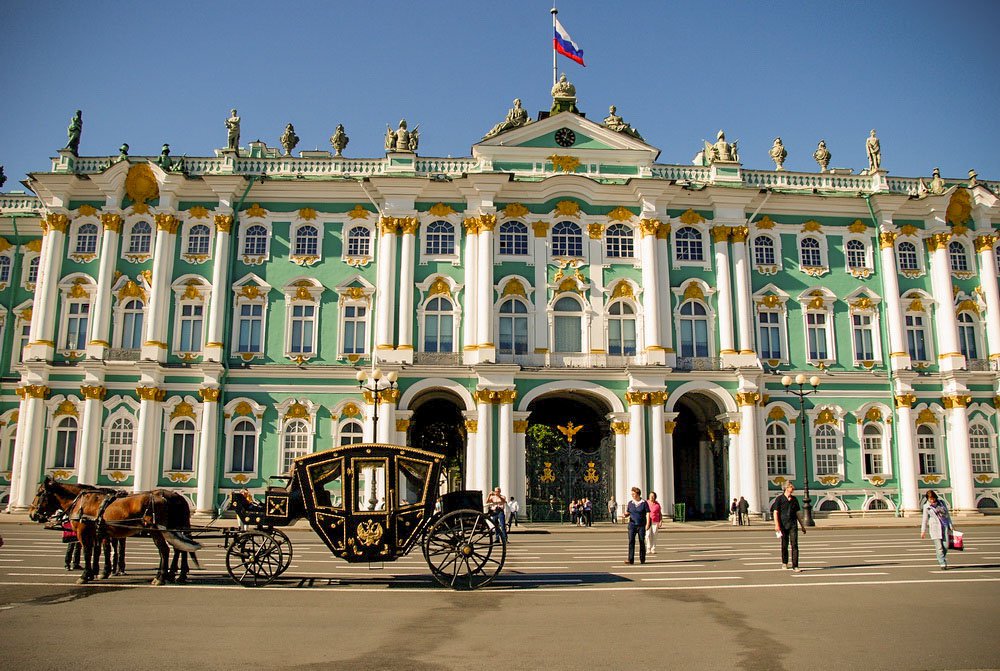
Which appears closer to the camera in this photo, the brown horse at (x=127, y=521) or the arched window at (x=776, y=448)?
the brown horse at (x=127, y=521)

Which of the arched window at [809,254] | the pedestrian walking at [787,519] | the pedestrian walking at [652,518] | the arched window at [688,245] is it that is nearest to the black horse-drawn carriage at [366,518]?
the pedestrian walking at [787,519]

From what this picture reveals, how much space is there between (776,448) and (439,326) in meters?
16.8

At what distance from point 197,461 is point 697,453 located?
24000 millimetres

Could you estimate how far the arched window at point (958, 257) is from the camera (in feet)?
130

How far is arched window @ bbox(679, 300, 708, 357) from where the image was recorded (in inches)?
1463

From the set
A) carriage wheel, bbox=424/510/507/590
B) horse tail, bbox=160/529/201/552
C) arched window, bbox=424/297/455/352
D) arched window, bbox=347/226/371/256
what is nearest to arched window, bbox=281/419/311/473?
arched window, bbox=424/297/455/352

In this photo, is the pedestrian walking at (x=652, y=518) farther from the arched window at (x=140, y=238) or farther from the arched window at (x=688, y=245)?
the arched window at (x=140, y=238)

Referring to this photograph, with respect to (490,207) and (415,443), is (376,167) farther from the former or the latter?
(415,443)

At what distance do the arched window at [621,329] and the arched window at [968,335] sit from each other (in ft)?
54.0

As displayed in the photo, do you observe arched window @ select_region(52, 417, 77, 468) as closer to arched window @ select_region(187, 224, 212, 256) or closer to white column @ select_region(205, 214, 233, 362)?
white column @ select_region(205, 214, 233, 362)

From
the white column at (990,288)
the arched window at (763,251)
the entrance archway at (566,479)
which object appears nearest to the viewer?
the entrance archway at (566,479)

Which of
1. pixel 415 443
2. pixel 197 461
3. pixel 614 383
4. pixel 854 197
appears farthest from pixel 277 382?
pixel 854 197

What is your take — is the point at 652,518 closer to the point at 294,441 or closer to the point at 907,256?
the point at 294,441

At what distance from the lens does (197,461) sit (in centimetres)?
3516
